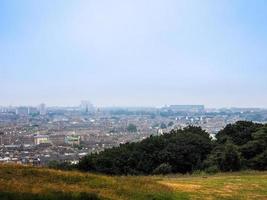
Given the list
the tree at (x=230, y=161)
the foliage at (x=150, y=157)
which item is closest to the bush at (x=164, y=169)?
the foliage at (x=150, y=157)

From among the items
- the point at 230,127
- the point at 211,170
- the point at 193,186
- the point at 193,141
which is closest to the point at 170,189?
the point at 193,186

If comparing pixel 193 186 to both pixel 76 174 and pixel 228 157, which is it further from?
pixel 228 157

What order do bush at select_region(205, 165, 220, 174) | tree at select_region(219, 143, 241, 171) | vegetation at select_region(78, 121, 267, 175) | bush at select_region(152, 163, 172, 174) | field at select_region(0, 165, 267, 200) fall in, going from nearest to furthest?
field at select_region(0, 165, 267, 200) → bush at select_region(205, 165, 220, 174) → tree at select_region(219, 143, 241, 171) → bush at select_region(152, 163, 172, 174) → vegetation at select_region(78, 121, 267, 175)

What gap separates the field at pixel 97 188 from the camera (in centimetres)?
1349

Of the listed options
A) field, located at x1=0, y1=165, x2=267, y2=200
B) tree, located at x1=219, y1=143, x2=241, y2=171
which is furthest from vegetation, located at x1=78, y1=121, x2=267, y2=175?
field, located at x1=0, y1=165, x2=267, y2=200

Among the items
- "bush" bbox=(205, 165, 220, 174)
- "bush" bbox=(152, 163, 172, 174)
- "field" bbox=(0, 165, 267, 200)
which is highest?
"field" bbox=(0, 165, 267, 200)

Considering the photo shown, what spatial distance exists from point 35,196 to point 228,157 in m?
21.0

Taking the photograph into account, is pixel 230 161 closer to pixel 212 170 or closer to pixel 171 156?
pixel 212 170

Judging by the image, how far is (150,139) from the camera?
45344 mm

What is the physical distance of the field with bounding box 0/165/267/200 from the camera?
1349 cm

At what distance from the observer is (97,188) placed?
617 inches

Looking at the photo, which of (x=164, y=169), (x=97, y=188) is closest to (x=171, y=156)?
(x=164, y=169)

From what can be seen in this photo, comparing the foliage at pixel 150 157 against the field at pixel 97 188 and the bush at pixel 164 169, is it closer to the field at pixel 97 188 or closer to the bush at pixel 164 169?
the bush at pixel 164 169

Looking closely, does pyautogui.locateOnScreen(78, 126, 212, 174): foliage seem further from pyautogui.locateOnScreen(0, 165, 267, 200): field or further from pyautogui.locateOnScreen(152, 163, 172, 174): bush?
pyautogui.locateOnScreen(0, 165, 267, 200): field
